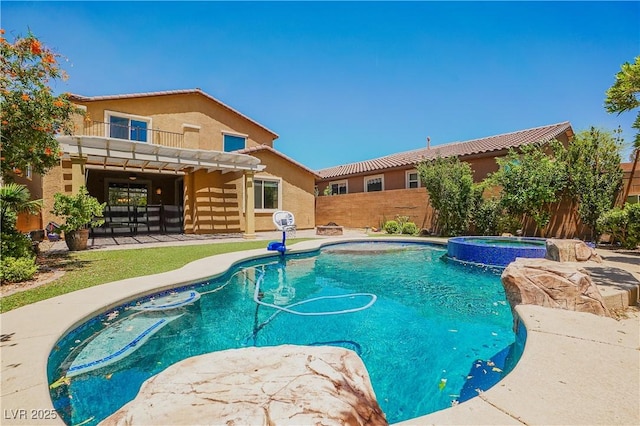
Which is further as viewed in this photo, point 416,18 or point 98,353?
point 416,18

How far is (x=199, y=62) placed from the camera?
49.0 feet

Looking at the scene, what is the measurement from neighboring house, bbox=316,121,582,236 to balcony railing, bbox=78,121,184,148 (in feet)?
38.3

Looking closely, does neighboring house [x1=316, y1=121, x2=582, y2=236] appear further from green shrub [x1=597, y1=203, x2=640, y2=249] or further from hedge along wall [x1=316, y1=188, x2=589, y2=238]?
green shrub [x1=597, y1=203, x2=640, y2=249]

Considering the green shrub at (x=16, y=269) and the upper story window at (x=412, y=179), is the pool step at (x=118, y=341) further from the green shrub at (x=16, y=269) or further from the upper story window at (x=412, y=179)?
the upper story window at (x=412, y=179)

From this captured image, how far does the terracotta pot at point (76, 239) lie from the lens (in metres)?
10.2

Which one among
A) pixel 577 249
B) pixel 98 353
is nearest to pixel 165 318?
pixel 98 353

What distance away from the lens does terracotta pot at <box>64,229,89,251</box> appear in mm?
10203

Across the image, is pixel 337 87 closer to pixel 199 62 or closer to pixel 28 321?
pixel 199 62

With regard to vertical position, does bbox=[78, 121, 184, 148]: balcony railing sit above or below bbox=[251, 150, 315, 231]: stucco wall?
above

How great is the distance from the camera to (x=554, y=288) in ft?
13.9

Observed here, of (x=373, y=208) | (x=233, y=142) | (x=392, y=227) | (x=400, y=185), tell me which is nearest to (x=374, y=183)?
(x=400, y=185)

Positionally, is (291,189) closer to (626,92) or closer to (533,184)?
(533,184)

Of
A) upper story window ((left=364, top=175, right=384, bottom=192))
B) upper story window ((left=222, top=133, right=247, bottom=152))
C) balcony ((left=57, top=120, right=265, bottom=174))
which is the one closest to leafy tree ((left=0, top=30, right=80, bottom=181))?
balcony ((left=57, top=120, right=265, bottom=174))

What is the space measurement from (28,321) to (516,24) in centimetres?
1499
